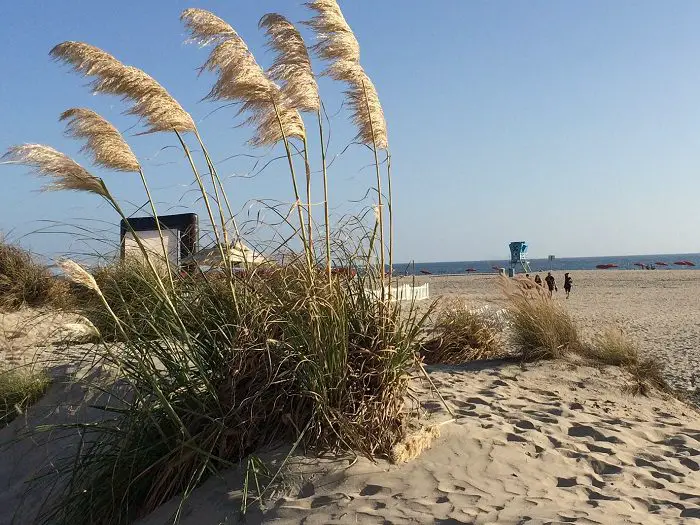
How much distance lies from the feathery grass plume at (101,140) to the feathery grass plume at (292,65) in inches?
41.4

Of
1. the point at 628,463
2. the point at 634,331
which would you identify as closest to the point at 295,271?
the point at 628,463

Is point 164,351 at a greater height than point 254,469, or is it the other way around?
point 164,351

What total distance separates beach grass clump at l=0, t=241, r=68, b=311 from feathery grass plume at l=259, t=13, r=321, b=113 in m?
6.75

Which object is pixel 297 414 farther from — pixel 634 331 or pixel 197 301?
pixel 634 331

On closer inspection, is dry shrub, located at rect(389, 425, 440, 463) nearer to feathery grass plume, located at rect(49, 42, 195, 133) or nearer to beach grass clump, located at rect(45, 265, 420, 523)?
beach grass clump, located at rect(45, 265, 420, 523)

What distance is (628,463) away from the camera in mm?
4344

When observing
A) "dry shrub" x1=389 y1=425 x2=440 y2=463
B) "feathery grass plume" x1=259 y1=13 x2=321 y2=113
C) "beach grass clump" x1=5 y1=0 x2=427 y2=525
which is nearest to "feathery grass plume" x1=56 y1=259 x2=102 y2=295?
"beach grass clump" x1=5 y1=0 x2=427 y2=525

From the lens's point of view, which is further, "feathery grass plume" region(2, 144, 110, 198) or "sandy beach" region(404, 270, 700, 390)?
"sandy beach" region(404, 270, 700, 390)

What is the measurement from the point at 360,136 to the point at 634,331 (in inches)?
461

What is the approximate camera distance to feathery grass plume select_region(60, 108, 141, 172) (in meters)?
4.05

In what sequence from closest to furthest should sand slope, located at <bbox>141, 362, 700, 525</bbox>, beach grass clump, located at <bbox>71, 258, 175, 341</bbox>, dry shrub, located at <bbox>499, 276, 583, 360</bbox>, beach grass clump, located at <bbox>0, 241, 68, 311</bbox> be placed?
sand slope, located at <bbox>141, 362, 700, 525</bbox> < beach grass clump, located at <bbox>71, 258, 175, 341</bbox> < dry shrub, located at <bbox>499, 276, 583, 360</bbox> < beach grass clump, located at <bbox>0, 241, 68, 311</bbox>

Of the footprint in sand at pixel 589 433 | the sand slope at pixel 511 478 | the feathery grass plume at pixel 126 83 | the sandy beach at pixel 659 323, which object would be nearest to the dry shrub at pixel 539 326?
the sandy beach at pixel 659 323

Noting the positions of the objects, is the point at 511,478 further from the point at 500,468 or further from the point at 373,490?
the point at 373,490

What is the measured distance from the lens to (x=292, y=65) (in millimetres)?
4133
